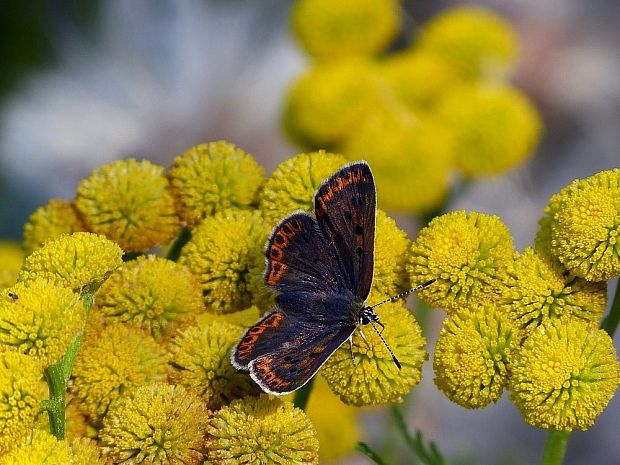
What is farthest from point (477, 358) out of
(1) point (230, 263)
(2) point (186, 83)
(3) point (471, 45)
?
(2) point (186, 83)

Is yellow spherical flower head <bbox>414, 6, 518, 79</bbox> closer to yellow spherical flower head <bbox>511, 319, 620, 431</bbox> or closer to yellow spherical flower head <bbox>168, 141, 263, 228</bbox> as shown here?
yellow spherical flower head <bbox>168, 141, 263, 228</bbox>

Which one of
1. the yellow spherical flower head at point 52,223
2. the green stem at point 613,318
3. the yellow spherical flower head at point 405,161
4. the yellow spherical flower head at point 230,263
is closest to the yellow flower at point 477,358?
the green stem at point 613,318

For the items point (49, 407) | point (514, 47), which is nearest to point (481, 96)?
point (514, 47)

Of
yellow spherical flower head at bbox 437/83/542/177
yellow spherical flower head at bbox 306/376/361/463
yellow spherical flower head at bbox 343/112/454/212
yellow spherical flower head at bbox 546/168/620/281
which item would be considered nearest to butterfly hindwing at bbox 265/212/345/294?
yellow spherical flower head at bbox 546/168/620/281

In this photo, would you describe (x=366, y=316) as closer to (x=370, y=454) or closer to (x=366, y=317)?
(x=366, y=317)

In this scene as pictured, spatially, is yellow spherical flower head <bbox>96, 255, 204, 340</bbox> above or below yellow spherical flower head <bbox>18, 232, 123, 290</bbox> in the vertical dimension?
below
